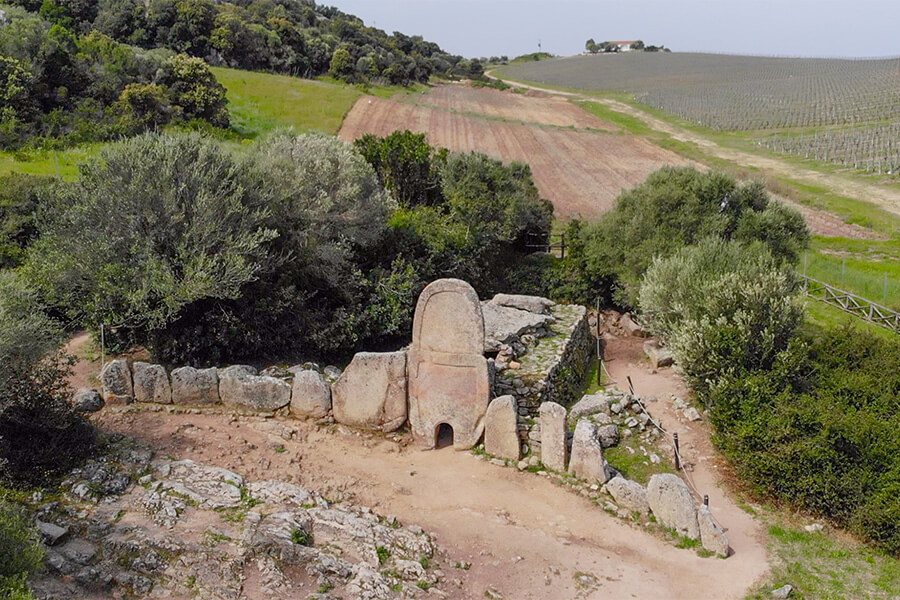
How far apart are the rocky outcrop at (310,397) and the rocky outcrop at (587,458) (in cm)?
591

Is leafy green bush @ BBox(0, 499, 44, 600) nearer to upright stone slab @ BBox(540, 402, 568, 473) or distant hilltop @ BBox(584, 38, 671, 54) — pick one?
upright stone slab @ BBox(540, 402, 568, 473)

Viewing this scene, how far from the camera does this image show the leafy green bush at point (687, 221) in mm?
24797

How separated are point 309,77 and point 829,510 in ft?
208

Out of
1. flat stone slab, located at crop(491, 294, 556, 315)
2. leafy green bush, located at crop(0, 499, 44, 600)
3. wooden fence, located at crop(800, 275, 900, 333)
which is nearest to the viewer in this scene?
leafy green bush, located at crop(0, 499, 44, 600)

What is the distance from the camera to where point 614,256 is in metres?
26.4

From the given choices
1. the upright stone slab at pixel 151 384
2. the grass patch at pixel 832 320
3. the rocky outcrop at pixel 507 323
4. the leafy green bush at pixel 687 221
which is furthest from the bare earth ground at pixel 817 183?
the upright stone slab at pixel 151 384

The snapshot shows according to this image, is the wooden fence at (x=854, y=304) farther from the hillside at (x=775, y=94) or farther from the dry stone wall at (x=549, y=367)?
the hillside at (x=775, y=94)

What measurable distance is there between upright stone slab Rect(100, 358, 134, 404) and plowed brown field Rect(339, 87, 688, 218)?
25740 mm

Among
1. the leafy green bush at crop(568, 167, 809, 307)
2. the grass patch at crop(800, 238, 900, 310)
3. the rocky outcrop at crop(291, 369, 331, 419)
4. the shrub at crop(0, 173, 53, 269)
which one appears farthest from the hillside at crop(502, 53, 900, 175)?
the shrub at crop(0, 173, 53, 269)

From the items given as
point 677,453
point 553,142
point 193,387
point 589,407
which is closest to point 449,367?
point 589,407

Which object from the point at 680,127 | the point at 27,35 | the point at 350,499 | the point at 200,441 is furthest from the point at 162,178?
the point at 680,127

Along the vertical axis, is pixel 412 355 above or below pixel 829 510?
above

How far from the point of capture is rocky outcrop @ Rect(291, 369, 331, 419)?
54.6 ft

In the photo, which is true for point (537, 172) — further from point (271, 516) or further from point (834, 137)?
point (271, 516)
